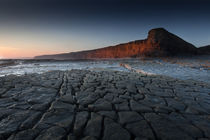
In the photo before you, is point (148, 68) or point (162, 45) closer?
point (148, 68)

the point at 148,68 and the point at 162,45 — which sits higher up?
the point at 162,45

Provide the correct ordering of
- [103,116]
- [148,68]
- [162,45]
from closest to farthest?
[103,116], [148,68], [162,45]

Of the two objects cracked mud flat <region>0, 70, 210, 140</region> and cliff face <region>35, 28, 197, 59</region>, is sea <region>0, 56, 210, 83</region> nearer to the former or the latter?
cracked mud flat <region>0, 70, 210, 140</region>

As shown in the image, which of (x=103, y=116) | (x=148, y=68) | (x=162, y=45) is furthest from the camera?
(x=162, y=45)

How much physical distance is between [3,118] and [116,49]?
44.3 meters

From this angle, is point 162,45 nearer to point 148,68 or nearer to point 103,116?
point 148,68

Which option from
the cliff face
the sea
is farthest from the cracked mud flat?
the cliff face

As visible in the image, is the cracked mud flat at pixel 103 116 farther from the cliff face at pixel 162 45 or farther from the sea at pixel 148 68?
the cliff face at pixel 162 45

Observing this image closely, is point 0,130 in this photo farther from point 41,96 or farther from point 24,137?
point 41,96

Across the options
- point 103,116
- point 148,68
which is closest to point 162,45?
point 148,68

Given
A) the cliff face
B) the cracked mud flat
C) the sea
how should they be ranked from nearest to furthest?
the cracked mud flat, the sea, the cliff face

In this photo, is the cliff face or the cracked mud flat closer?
the cracked mud flat

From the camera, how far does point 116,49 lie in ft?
147

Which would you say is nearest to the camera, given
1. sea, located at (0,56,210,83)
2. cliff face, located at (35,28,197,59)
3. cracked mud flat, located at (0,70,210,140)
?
cracked mud flat, located at (0,70,210,140)
